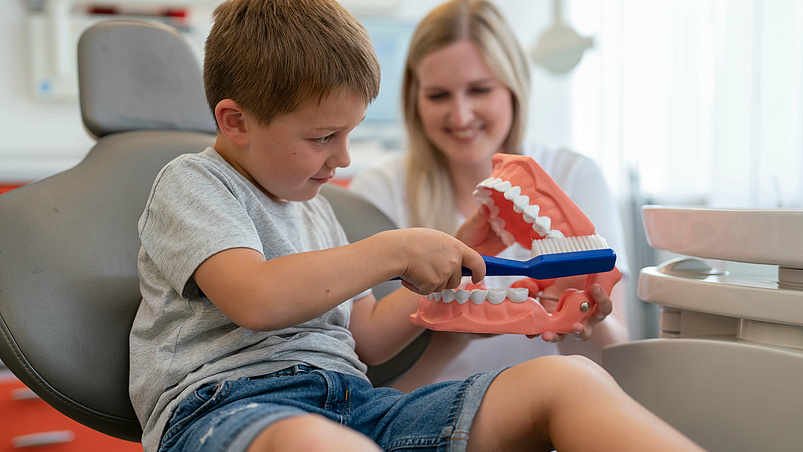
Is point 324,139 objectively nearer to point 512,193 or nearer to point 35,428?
point 512,193

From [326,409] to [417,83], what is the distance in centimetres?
84

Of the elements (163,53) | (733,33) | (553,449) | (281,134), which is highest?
(733,33)

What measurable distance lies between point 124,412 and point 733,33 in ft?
6.10

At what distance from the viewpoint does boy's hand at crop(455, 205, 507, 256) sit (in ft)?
2.86

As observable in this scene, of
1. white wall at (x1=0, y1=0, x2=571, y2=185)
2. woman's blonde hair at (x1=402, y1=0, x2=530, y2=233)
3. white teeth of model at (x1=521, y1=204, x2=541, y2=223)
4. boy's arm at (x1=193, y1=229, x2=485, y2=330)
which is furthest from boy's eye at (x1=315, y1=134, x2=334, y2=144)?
white wall at (x1=0, y1=0, x2=571, y2=185)

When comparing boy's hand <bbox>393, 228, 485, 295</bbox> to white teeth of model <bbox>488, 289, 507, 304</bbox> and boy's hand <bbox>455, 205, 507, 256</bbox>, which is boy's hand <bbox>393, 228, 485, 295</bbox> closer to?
white teeth of model <bbox>488, 289, 507, 304</bbox>

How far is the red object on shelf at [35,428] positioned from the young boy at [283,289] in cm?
95

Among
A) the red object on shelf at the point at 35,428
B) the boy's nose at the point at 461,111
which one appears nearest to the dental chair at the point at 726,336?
the boy's nose at the point at 461,111

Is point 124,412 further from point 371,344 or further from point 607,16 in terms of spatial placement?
point 607,16

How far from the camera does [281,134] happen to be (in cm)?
69

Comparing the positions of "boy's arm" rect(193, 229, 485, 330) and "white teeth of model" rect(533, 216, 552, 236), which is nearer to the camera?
"boy's arm" rect(193, 229, 485, 330)

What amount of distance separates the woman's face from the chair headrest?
476mm

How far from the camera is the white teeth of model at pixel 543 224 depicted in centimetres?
73

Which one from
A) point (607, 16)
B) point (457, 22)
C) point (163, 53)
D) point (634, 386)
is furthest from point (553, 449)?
point (607, 16)
